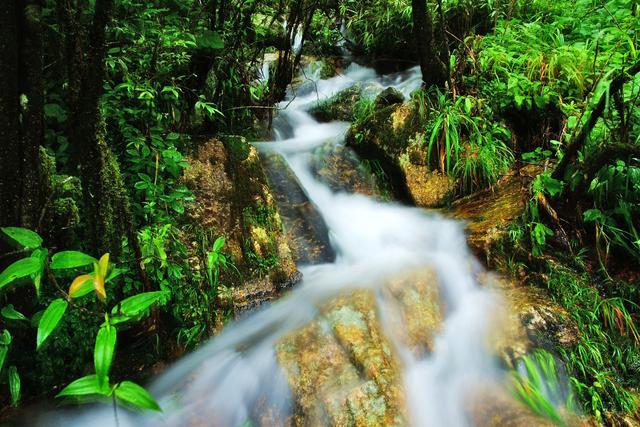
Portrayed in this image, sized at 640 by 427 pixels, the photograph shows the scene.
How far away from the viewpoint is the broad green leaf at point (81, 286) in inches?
62.0

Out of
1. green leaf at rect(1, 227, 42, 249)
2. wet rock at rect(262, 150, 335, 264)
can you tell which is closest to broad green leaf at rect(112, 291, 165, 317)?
green leaf at rect(1, 227, 42, 249)

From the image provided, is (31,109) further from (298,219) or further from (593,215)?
(593,215)

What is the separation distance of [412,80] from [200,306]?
514 cm

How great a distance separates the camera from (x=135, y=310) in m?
1.68

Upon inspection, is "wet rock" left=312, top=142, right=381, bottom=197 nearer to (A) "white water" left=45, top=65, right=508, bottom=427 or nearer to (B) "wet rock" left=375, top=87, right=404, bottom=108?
(A) "white water" left=45, top=65, right=508, bottom=427

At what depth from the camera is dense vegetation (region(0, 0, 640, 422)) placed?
1.84 m

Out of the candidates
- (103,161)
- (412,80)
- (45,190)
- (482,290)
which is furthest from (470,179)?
(45,190)

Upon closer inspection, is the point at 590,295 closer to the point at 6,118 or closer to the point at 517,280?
the point at 517,280

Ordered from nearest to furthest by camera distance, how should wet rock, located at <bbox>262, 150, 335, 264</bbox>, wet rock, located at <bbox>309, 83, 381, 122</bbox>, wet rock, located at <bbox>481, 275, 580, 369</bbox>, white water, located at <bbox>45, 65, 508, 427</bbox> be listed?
white water, located at <bbox>45, 65, 508, 427</bbox>
wet rock, located at <bbox>481, 275, 580, 369</bbox>
wet rock, located at <bbox>262, 150, 335, 264</bbox>
wet rock, located at <bbox>309, 83, 381, 122</bbox>

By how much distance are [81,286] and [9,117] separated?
895 mm

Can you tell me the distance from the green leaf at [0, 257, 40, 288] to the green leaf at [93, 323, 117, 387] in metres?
0.38

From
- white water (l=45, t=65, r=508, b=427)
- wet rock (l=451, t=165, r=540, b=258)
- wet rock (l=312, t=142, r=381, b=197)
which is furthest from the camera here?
wet rock (l=312, t=142, r=381, b=197)

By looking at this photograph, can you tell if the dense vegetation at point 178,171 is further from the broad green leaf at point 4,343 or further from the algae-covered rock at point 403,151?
the algae-covered rock at point 403,151

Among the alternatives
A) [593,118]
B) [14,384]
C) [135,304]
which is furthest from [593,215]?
[14,384]
